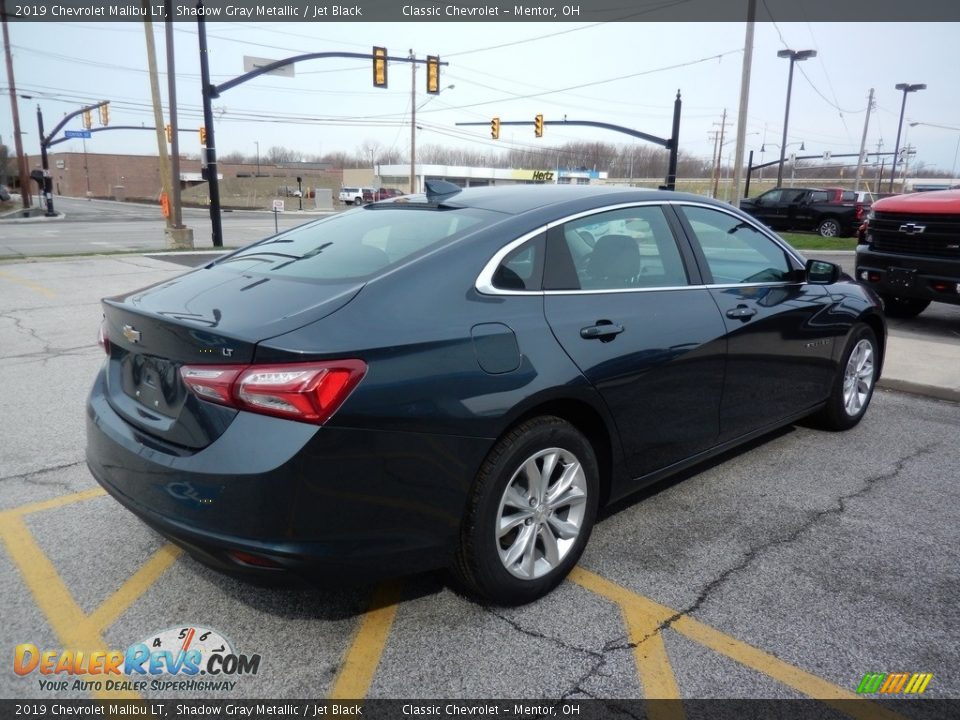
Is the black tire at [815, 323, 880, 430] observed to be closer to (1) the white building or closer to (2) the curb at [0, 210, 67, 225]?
(2) the curb at [0, 210, 67, 225]

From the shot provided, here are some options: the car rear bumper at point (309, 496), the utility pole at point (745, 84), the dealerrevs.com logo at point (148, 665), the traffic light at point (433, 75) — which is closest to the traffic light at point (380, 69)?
the traffic light at point (433, 75)

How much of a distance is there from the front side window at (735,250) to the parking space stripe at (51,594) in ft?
10.7

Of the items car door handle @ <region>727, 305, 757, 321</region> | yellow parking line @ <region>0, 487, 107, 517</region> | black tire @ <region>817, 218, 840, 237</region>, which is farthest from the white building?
yellow parking line @ <region>0, 487, 107, 517</region>

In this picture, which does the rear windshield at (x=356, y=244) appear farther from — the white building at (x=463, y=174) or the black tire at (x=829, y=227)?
the white building at (x=463, y=174)

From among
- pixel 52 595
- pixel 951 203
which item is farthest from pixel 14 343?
pixel 951 203

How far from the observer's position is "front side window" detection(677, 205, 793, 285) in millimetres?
3838

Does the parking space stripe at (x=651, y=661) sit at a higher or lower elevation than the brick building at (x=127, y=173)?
lower

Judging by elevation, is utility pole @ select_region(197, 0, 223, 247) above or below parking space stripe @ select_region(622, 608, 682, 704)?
above

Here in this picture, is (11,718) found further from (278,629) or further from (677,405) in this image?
(677,405)

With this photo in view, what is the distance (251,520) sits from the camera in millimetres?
2260

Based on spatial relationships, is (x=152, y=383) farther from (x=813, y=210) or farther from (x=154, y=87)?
(x=813, y=210)

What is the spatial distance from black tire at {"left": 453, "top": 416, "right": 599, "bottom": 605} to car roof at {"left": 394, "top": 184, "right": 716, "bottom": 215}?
1.05 meters

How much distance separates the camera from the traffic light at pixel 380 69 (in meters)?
23.0

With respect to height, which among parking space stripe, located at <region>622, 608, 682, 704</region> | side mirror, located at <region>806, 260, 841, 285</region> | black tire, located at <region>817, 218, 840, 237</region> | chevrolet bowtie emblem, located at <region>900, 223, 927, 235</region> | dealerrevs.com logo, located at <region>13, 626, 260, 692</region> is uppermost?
chevrolet bowtie emblem, located at <region>900, 223, 927, 235</region>
